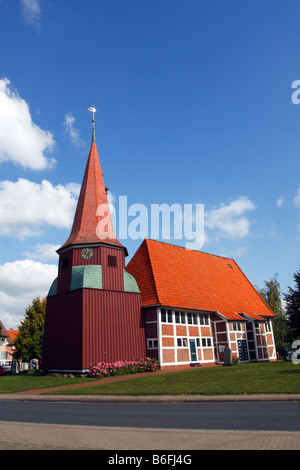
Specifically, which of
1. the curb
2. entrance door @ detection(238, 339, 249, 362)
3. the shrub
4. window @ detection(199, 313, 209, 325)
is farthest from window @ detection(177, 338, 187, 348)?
the curb

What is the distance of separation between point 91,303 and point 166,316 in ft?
22.5

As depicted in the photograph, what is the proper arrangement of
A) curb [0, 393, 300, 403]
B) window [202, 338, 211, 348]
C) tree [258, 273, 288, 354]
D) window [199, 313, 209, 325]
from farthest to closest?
1. tree [258, 273, 288, 354]
2. window [199, 313, 209, 325]
3. window [202, 338, 211, 348]
4. curb [0, 393, 300, 403]

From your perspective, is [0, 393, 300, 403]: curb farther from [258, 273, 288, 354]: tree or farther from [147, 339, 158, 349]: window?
[258, 273, 288, 354]: tree

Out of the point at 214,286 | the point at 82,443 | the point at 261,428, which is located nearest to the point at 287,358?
the point at 214,286

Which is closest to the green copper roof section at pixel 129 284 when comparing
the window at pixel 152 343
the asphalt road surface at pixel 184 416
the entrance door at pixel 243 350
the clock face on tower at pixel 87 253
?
the clock face on tower at pixel 87 253

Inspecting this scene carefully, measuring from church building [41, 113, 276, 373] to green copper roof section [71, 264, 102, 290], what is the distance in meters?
0.02

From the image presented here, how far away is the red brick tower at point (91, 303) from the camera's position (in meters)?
27.8

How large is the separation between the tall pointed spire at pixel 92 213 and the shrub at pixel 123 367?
9777 millimetres

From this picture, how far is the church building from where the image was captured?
2842 centimetres

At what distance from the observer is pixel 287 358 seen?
34.4 metres

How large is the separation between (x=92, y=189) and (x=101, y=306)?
37.9 feet

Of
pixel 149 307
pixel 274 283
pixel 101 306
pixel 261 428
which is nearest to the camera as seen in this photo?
pixel 261 428

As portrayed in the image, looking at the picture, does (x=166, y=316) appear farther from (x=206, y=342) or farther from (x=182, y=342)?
(x=206, y=342)

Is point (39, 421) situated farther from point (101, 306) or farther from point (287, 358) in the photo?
point (287, 358)
